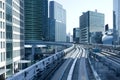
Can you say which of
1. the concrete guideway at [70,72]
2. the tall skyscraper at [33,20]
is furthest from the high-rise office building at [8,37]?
the tall skyscraper at [33,20]

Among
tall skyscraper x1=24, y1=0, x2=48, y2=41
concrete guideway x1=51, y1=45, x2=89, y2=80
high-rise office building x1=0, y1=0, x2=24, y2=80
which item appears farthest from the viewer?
tall skyscraper x1=24, y1=0, x2=48, y2=41

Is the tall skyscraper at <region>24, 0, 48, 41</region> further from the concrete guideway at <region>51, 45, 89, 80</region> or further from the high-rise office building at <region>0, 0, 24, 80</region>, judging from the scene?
the concrete guideway at <region>51, 45, 89, 80</region>

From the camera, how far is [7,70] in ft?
235

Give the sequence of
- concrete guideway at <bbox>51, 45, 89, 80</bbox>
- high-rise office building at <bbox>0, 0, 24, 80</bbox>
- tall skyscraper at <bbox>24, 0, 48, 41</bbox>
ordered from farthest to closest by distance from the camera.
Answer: tall skyscraper at <bbox>24, 0, 48, 41</bbox>, high-rise office building at <bbox>0, 0, 24, 80</bbox>, concrete guideway at <bbox>51, 45, 89, 80</bbox>

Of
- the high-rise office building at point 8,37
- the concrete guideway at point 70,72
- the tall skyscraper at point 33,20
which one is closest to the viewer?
the concrete guideway at point 70,72

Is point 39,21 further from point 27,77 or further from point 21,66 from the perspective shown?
point 27,77

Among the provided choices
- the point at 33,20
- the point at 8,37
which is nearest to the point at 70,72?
the point at 8,37

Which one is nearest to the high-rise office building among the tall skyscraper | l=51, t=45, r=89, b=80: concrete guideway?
l=51, t=45, r=89, b=80: concrete guideway

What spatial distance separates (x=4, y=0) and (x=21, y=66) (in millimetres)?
27898

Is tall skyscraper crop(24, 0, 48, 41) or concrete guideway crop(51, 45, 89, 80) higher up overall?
tall skyscraper crop(24, 0, 48, 41)

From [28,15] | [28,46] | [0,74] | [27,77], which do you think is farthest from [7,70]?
[28,15]

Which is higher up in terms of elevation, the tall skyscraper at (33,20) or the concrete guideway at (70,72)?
the tall skyscraper at (33,20)

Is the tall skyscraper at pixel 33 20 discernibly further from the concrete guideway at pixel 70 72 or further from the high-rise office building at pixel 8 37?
the concrete guideway at pixel 70 72

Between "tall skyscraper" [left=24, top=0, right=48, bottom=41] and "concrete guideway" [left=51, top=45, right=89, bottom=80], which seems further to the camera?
"tall skyscraper" [left=24, top=0, right=48, bottom=41]
